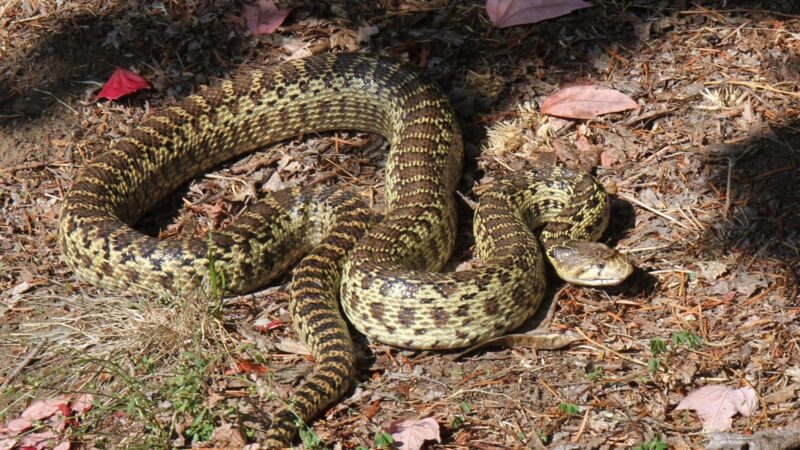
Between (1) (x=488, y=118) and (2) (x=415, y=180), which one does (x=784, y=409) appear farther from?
(1) (x=488, y=118)

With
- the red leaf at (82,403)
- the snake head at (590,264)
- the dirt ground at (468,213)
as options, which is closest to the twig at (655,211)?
the dirt ground at (468,213)

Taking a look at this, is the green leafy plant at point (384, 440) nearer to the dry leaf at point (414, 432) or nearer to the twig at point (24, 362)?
the dry leaf at point (414, 432)

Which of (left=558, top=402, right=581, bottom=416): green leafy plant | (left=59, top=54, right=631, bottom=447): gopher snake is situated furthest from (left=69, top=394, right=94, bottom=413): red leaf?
(left=558, top=402, right=581, bottom=416): green leafy plant

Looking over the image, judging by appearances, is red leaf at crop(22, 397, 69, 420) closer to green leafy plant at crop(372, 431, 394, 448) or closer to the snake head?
green leafy plant at crop(372, 431, 394, 448)

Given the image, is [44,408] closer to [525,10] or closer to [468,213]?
[468,213]

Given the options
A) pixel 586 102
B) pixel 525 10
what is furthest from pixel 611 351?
pixel 525 10

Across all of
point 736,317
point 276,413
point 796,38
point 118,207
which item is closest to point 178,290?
point 118,207

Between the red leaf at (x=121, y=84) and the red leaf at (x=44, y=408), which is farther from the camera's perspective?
the red leaf at (x=121, y=84)
